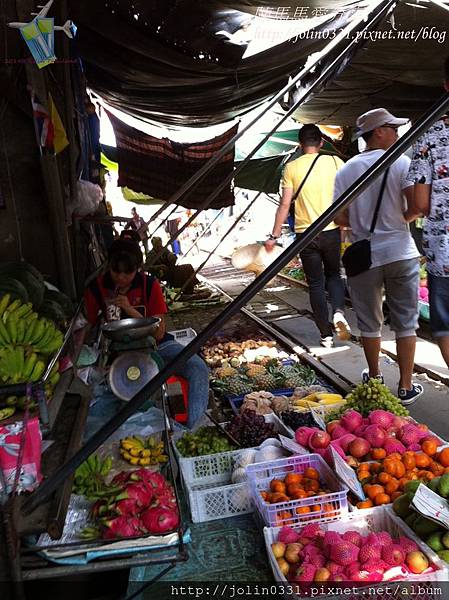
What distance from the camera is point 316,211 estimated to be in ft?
20.3

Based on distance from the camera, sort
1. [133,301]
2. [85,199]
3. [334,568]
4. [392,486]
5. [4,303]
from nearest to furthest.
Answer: [334,568]
[392,486]
[4,303]
[133,301]
[85,199]

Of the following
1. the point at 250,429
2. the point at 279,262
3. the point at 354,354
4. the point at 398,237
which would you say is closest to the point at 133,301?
the point at 250,429

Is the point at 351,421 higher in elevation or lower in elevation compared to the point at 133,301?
lower

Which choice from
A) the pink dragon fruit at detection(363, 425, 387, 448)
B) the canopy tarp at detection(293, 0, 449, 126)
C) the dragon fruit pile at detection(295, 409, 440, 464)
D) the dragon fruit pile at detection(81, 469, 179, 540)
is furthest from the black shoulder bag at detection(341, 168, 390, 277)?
the dragon fruit pile at detection(81, 469, 179, 540)

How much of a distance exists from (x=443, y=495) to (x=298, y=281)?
897 cm

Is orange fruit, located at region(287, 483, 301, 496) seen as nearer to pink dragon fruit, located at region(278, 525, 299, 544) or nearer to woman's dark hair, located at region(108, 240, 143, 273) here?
pink dragon fruit, located at region(278, 525, 299, 544)

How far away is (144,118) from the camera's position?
955 centimetres

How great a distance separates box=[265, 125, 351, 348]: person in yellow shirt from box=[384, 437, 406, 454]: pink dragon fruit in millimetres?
3426

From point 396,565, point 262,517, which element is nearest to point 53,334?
point 262,517

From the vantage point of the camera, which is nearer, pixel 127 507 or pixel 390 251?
pixel 127 507

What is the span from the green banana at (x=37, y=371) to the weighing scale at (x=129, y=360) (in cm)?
67

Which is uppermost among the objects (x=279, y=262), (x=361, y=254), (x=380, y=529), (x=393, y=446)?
(x=279, y=262)

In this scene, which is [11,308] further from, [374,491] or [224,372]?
[224,372]

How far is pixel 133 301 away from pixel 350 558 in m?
2.48
